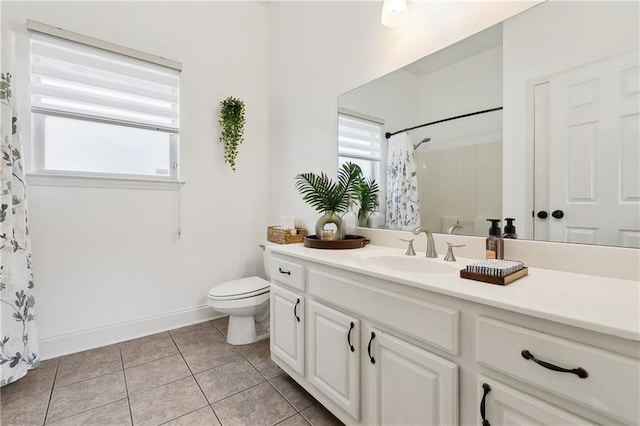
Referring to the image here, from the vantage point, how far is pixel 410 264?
1.34m

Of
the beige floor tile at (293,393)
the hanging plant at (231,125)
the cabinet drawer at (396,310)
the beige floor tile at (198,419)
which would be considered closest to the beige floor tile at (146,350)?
the beige floor tile at (198,419)

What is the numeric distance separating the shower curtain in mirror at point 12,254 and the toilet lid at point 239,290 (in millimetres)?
1001

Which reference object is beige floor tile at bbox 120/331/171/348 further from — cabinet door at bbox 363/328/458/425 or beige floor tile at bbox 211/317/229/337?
cabinet door at bbox 363/328/458/425

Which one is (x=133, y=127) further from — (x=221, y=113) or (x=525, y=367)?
(x=525, y=367)

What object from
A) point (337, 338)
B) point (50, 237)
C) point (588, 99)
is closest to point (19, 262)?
point (50, 237)

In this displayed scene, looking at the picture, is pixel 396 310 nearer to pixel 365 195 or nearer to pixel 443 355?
pixel 443 355

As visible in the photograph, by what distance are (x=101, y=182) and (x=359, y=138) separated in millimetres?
1858

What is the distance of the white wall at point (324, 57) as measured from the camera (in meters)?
1.43

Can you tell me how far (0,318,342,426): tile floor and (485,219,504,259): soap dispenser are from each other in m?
1.06

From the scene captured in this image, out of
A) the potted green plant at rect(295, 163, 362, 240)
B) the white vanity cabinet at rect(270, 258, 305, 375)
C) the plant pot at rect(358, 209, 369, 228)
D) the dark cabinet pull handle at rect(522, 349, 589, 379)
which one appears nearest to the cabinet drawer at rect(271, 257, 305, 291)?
the white vanity cabinet at rect(270, 258, 305, 375)

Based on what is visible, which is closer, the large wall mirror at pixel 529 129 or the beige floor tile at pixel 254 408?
the large wall mirror at pixel 529 129

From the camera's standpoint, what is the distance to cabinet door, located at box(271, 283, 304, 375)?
1.44 metres

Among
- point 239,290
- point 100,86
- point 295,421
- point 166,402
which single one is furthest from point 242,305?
point 100,86

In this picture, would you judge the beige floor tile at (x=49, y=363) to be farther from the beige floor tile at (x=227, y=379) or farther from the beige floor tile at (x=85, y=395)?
the beige floor tile at (x=227, y=379)
